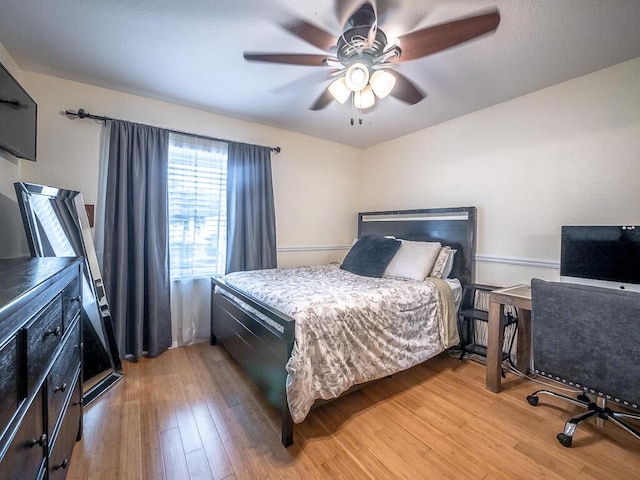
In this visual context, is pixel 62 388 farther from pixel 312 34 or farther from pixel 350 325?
pixel 312 34

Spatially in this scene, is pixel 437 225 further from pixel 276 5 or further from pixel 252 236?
pixel 276 5

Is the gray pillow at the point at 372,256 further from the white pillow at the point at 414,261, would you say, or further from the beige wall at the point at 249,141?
the beige wall at the point at 249,141

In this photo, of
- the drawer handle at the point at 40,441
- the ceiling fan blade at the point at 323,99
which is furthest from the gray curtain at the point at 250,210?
the drawer handle at the point at 40,441

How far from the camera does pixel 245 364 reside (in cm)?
215

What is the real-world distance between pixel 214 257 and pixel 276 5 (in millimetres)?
2350

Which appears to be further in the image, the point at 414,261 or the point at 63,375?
the point at 414,261

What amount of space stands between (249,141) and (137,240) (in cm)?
161

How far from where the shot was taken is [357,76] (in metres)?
1.68

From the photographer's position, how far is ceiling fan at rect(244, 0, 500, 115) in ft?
4.73

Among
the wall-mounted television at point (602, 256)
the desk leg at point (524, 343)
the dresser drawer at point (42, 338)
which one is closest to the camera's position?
the dresser drawer at point (42, 338)

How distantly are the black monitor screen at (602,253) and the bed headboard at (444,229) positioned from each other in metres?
0.82

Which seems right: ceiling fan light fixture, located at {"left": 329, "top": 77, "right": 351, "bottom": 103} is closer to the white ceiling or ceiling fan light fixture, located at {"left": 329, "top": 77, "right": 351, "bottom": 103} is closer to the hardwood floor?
the white ceiling

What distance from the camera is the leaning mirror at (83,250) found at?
1788 millimetres

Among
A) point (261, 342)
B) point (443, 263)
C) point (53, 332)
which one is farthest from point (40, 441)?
point (443, 263)
